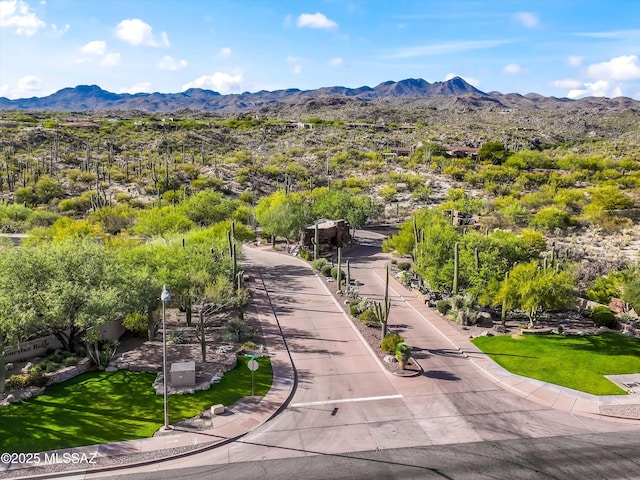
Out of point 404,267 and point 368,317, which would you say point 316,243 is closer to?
point 404,267

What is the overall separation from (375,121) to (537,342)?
6052 inches

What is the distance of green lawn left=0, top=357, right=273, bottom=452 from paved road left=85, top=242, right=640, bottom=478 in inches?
107

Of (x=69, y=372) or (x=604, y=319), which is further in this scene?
(x=604, y=319)

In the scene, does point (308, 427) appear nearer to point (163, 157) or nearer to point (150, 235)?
point (150, 235)

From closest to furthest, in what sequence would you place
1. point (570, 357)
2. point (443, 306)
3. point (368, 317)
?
1. point (570, 357)
2. point (368, 317)
3. point (443, 306)

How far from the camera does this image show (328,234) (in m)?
52.6

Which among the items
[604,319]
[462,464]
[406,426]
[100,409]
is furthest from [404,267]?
[100,409]

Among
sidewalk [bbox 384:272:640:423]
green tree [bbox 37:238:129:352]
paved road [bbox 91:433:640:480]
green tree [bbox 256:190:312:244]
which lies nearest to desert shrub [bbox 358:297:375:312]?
sidewalk [bbox 384:272:640:423]

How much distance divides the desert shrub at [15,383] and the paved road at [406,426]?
28.8 ft

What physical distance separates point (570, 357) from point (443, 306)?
8958 mm

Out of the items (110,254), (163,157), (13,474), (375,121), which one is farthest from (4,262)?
(375,121)

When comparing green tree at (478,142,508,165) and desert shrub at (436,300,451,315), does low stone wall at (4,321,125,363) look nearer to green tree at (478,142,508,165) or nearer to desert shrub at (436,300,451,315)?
desert shrub at (436,300,451,315)

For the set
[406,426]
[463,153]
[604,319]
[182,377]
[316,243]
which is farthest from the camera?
Answer: [463,153]

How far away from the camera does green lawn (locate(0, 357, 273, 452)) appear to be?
18.5m
